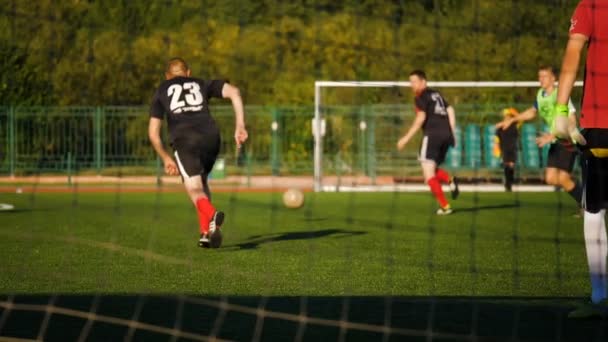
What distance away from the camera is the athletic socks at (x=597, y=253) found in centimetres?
709

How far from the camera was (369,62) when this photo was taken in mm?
37062

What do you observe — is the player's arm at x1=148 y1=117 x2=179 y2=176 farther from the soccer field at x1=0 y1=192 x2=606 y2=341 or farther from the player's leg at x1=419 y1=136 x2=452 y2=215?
the player's leg at x1=419 y1=136 x2=452 y2=215

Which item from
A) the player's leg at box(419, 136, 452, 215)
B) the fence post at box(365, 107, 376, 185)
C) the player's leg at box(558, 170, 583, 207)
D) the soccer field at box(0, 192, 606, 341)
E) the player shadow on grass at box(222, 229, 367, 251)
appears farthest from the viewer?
the fence post at box(365, 107, 376, 185)

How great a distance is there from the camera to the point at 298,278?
9102mm

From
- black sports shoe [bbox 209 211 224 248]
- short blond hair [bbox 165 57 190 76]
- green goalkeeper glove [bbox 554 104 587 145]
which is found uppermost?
short blond hair [bbox 165 57 190 76]

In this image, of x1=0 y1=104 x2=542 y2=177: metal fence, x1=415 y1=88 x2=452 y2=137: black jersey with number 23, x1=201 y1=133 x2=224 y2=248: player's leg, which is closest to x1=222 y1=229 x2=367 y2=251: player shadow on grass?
x1=201 y1=133 x2=224 y2=248: player's leg

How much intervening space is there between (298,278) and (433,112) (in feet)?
28.0

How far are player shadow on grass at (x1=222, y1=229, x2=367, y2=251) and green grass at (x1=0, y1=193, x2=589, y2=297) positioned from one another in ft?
0.05

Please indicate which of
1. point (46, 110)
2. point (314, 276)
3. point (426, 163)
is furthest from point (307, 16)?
point (314, 276)

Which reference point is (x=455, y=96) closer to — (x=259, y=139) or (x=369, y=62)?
(x=369, y=62)

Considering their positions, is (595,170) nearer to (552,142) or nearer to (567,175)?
(567,175)

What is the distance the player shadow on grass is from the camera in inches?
481

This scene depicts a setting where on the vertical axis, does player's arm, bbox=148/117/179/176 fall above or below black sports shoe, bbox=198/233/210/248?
above

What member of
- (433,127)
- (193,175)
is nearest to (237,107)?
(193,175)
